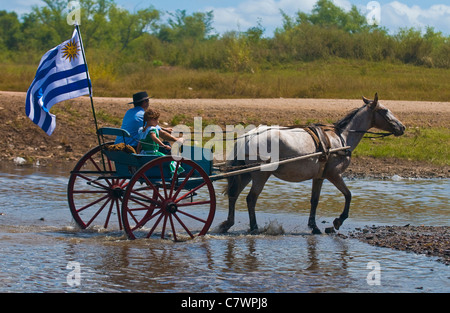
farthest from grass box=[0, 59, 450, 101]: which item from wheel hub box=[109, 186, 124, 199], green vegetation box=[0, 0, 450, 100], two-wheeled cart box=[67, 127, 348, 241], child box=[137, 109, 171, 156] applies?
child box=[137, 109, 171, 156]

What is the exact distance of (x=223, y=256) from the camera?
727 centimetres

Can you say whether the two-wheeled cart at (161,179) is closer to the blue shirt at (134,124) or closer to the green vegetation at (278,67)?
the blue shirt at (134,124)

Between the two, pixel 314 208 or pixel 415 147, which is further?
pixel 415 147

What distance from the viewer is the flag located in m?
8.20

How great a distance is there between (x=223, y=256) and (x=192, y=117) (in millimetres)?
10300

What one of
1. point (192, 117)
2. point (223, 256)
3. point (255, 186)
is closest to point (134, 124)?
point (255, 186)

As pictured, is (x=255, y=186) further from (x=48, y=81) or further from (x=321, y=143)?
(x=48, y=81)

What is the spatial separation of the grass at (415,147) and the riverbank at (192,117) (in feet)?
0.61

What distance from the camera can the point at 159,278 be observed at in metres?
6.36

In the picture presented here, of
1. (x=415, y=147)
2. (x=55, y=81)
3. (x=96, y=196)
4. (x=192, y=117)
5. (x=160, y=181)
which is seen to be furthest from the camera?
(x=192, y=117)

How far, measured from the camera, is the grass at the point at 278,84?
75.4 ft

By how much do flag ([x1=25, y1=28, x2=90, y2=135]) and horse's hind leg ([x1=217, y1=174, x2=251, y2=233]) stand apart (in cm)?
213
